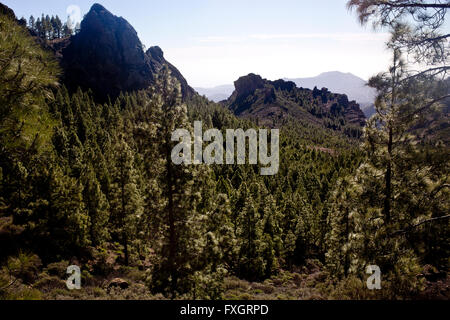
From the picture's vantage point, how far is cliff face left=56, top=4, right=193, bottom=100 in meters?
123

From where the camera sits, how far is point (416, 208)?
26.1 feet

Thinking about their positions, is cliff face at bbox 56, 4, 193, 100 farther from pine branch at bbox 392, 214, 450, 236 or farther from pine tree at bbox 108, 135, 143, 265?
pine branch at bbox 392, 214, 450, 236

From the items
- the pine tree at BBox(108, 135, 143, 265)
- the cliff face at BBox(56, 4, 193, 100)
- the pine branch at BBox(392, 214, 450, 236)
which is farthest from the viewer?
the cliff face at BBox(56, 4, 193, 100)

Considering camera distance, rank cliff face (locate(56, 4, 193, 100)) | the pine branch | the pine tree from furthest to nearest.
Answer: cliff face (locate(56, 4, 193, 100)), the pine tree, the pine branch

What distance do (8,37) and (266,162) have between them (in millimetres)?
61497

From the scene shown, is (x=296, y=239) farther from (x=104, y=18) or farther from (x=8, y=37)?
(x=104, y=18)

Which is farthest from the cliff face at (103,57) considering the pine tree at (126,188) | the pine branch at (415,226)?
the pine branch at (415,226)

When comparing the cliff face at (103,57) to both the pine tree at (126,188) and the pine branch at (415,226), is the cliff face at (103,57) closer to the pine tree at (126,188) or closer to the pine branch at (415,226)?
the pine tree at (126,188)

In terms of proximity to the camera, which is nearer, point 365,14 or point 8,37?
point 8,37

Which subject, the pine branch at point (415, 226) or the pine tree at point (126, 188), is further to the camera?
the pine tree at point (126, 188)

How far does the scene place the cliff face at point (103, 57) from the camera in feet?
402

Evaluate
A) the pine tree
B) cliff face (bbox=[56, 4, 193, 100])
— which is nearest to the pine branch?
the pine tree

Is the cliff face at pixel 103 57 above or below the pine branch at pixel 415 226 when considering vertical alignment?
above
